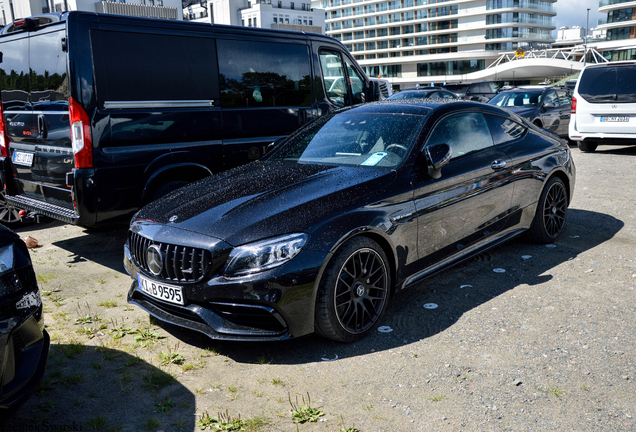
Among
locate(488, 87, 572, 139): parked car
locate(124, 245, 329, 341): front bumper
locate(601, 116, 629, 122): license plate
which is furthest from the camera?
locate(488, 87, 572, 139): parked car

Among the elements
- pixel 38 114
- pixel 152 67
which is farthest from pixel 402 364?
pixel 38 114

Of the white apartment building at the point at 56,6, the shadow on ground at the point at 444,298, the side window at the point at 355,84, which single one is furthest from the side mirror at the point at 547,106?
the white apartment building at the point at 56,6

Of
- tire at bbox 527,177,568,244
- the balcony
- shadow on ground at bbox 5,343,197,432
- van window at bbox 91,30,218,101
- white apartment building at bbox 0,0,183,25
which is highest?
white apartment building at bbox 0,0,183,25

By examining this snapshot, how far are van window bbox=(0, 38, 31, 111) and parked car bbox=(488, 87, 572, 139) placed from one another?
1257 centimetres

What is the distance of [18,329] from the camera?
8.85 ft

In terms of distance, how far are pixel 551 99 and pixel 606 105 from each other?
355 centimetres

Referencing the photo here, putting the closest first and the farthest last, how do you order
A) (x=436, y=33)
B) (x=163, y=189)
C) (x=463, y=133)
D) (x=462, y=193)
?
(x=462, y=193), (x=463, y=133), (x=163, y=189), (x=436, y=33)

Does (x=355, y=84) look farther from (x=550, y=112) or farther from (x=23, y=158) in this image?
(x=550, y=112)

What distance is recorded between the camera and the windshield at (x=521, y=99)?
618 inches

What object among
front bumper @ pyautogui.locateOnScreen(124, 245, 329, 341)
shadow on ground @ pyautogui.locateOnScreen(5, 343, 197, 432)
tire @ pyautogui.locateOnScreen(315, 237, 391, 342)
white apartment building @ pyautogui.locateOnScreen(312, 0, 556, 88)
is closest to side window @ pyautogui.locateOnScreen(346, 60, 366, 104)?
tire @ pyautogui.locateOnScreen(315, 237, 391, 342)

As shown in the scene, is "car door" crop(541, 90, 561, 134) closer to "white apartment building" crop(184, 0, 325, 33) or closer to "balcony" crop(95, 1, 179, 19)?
"balcony" crop(95, 1, 179, 19)

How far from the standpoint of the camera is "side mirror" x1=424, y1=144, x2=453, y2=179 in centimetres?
438

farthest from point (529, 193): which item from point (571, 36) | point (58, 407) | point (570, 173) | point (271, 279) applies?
point (571, 36)

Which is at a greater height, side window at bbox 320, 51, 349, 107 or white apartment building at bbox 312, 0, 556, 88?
white apartment building at bbox 312, 0, 556, 88
